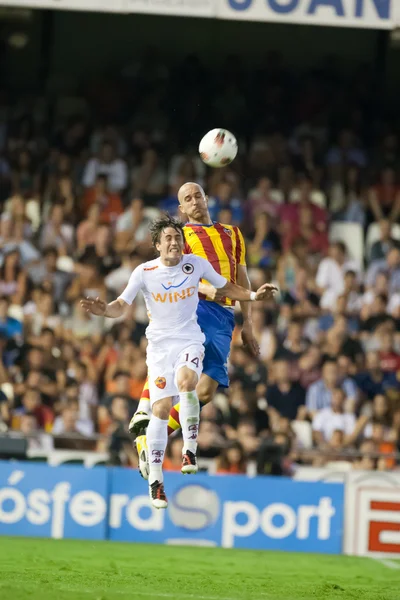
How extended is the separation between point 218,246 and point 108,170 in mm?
10156

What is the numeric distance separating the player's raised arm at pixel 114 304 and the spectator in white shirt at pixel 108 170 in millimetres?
10346

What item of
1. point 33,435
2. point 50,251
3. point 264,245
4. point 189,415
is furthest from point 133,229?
point 189,415

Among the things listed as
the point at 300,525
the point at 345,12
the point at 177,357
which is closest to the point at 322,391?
the point at 300,525

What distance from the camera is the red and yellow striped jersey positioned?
37.4 ft

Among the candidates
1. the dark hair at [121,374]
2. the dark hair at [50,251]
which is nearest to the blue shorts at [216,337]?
the dark hair at [121,374]

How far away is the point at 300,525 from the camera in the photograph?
54.6 ft

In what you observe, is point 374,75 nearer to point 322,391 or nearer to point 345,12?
point 345,12

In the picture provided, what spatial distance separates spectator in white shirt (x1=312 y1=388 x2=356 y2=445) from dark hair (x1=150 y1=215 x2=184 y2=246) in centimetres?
733

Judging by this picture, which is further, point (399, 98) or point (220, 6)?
point (399, 98)

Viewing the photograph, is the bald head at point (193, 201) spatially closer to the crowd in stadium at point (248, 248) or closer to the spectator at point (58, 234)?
the crowd in stadium at point (248, 248)

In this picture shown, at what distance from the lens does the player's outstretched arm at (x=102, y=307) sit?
10002mm

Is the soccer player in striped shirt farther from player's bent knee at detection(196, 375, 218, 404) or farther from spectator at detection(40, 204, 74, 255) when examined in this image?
spectator at detection(40, 204, 74, 255)

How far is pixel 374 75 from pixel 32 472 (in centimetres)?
1125

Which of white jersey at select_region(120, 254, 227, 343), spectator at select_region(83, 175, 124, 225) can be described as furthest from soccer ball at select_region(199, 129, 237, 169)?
spectator at select_region(83, 175, 124, 225)
